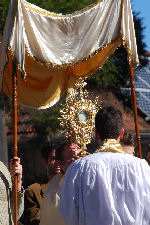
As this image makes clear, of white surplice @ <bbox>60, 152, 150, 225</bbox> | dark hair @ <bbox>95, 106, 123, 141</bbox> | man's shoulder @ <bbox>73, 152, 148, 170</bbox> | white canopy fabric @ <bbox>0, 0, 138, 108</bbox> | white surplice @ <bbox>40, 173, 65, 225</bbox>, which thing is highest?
white canopy fabric @ <bbox>0, 0, 138, 108</bbox>

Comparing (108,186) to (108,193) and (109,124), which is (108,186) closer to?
(108,193)

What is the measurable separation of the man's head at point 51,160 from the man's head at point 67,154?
184 millimetres

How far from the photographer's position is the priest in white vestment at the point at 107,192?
3.12 meters

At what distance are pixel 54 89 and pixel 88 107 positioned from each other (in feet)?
2.08

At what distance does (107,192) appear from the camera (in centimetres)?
312

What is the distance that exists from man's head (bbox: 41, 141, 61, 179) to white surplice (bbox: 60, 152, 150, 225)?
1.73m

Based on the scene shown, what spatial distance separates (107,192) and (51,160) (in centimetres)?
201

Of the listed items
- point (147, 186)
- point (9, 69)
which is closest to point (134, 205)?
point (147, 186)

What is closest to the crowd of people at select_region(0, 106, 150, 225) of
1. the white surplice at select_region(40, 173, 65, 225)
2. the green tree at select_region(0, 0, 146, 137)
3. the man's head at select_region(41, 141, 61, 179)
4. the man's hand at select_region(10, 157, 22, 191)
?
the man's hand at select_region(10, 157, 22, 191)

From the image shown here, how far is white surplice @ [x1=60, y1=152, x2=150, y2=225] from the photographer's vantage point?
3121mm

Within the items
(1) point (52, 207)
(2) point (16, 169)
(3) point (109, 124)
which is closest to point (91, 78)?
(1) point (52, 207)

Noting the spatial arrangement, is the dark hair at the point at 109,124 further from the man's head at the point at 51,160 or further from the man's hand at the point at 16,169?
the man's head at the point at 51,160

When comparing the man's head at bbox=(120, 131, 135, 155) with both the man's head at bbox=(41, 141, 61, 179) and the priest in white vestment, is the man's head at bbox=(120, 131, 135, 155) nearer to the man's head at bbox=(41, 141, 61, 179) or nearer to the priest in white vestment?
the man's head at bbox=(41, 141, 61, 179)

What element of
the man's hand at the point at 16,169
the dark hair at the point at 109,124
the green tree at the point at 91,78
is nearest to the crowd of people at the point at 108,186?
the dark hair at the point at 109,124
